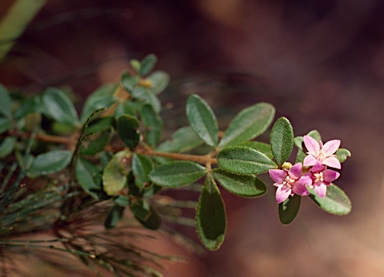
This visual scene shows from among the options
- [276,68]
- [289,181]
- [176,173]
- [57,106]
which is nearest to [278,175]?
[289,181]

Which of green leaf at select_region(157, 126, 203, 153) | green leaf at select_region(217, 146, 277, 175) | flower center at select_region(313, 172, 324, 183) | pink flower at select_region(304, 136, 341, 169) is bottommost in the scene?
green leaf at select_region(157, 126, 203, 153)

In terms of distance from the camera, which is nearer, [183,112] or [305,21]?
[183,112]

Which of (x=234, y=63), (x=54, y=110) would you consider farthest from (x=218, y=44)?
(x=54, y=110)

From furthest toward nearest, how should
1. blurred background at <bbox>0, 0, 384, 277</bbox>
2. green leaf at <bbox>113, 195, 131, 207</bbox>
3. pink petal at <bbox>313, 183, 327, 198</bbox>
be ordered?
blurred background at <bbox>0, 0, 384, 277</bbox> → green leaf at <bbox>113, 195, 131, 207</bbox> → pink petal at <bbox>313, 183, 327, 198</bbox>

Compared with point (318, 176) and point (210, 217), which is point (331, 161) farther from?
point (210, 217)

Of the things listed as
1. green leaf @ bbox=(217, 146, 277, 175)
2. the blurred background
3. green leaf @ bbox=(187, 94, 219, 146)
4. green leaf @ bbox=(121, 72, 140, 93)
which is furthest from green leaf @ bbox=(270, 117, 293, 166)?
the blurred background

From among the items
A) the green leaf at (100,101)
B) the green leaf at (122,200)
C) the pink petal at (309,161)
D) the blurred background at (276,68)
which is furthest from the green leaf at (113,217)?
the blurred background at (276,68)

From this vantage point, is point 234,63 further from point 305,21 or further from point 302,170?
point 302,170

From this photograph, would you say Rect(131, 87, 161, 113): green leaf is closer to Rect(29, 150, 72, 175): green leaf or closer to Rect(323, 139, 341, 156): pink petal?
Rect(29, 150, 72, 175): green leaf
